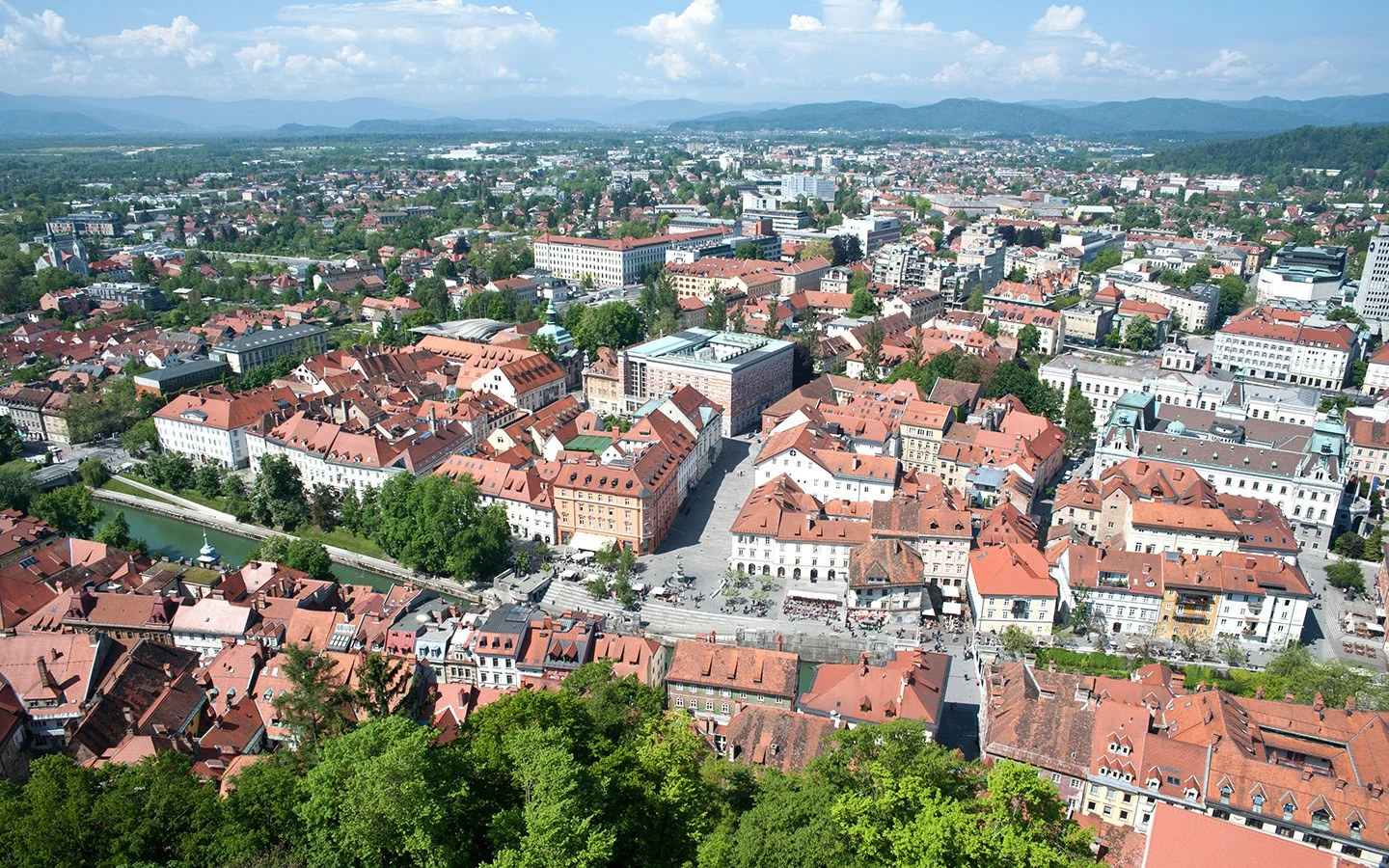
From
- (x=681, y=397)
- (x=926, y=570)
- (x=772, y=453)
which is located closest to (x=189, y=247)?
(x=681, y=397)

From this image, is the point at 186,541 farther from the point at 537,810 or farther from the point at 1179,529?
the point at 1179,529

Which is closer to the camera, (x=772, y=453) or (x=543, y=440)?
(x=772, y=453)

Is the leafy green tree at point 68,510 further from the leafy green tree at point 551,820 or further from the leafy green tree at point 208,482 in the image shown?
the leafy green tree at point 551,820

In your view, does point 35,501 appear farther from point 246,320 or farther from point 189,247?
point 189,247

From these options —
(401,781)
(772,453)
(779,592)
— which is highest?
(401,781)

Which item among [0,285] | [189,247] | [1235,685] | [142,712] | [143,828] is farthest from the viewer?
[189,247]

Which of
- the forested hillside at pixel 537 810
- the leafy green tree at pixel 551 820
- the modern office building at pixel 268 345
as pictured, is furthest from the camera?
the modern office building at pixel 268 345

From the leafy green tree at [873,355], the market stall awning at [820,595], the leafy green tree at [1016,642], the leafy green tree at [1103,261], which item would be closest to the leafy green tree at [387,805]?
the market stall awning at [820,595]

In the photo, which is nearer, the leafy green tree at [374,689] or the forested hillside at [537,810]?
the forested hillside at [537,810]
